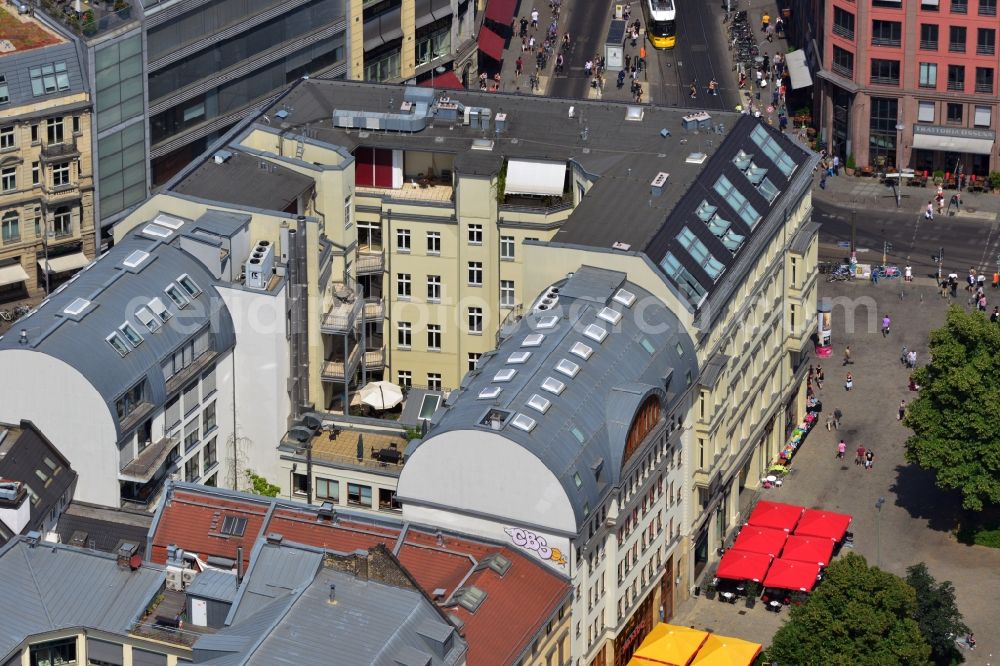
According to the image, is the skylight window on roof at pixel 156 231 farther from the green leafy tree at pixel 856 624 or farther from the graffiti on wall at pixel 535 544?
Result: the green leafy tree at pixel 856 624

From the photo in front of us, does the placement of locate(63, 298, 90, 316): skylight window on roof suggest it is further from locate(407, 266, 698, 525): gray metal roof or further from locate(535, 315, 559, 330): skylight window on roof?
locate(535, 315, 559, 330): skylight window on roof

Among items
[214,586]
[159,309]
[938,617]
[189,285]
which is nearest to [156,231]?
[189,285]

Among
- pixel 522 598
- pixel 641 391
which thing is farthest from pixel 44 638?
pixel 641 391

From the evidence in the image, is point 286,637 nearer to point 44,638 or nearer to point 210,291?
point 44,638

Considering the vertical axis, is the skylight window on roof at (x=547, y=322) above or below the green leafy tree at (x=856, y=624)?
above

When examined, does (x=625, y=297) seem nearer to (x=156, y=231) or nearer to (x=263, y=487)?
(x=263, y=487)

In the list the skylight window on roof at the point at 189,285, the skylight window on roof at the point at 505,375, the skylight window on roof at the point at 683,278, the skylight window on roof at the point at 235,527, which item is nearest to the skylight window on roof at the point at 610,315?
the skylight window on roof at the point at 683,278
